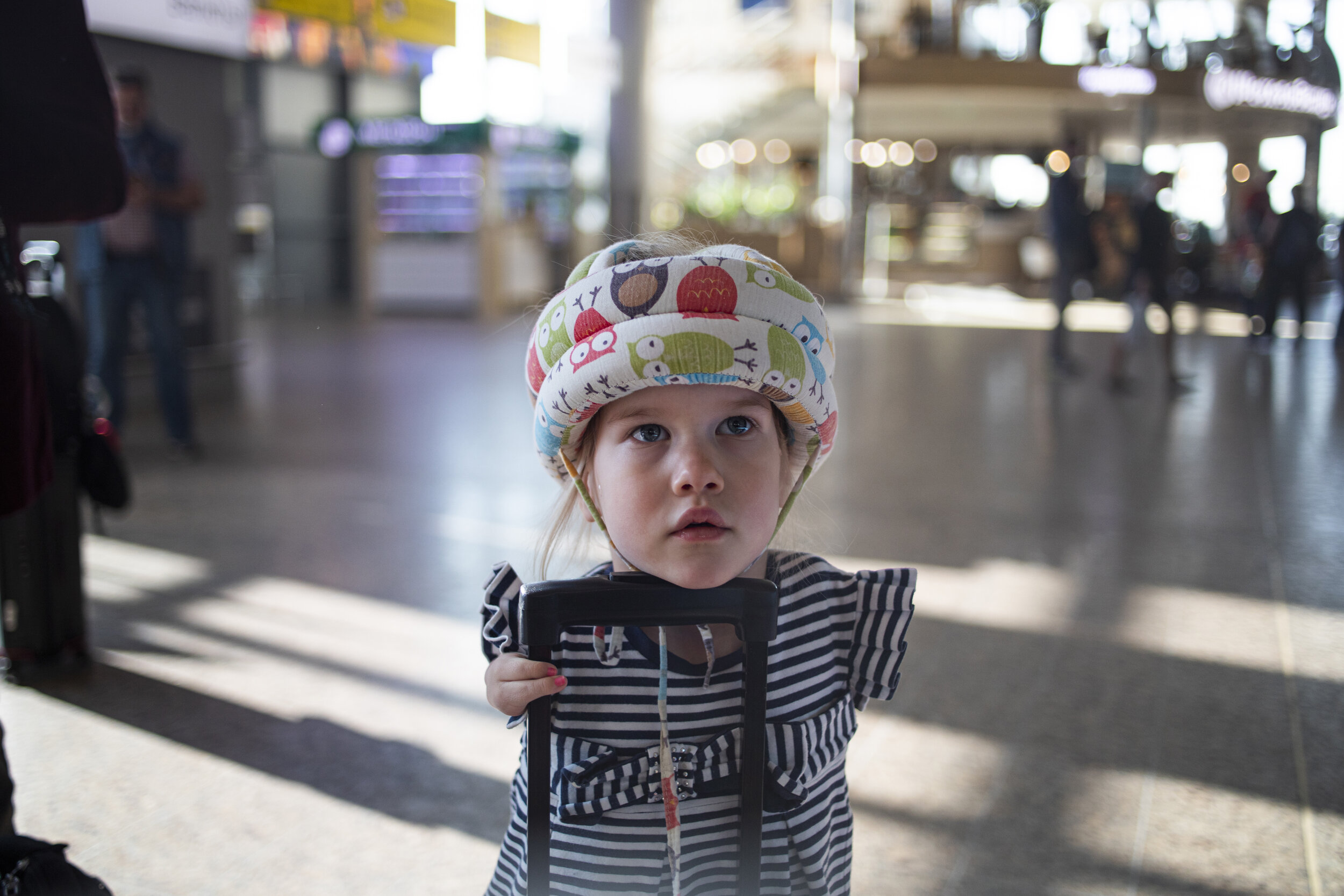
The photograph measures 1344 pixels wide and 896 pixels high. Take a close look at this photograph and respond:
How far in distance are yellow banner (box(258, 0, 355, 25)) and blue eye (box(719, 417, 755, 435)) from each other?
7935 millimetres

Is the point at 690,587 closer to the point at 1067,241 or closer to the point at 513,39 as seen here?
the point at 1067,241

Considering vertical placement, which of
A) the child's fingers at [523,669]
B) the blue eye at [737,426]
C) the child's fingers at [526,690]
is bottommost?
the child's fingers at [526,690]

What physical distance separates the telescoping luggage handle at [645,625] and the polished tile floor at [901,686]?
39cm

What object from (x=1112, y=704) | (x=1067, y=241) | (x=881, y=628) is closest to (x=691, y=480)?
(x=881, y=628)

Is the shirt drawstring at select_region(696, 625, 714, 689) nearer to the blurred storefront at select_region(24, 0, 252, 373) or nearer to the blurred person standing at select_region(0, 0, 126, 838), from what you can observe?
the blurred person standing at select_region(0, 0, 126, 838)

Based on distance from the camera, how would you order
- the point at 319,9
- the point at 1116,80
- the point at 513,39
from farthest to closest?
the point at 1116,80
the point at 513,39
the point at 319,9

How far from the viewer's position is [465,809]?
2.06 m

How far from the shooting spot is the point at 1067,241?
8.62m

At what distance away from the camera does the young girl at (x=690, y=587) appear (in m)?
1.05

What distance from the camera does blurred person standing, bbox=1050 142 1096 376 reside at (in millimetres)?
8594

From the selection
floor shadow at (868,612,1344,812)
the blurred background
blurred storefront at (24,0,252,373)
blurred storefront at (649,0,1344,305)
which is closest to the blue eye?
the blurred background

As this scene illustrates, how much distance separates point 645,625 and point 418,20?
9.38m

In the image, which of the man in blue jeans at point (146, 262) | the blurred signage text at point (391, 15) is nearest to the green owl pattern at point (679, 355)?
the man in blue jeans at point (146, 262)

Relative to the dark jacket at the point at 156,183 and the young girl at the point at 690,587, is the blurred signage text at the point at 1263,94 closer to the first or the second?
the dark jacket at the point at 156,183
